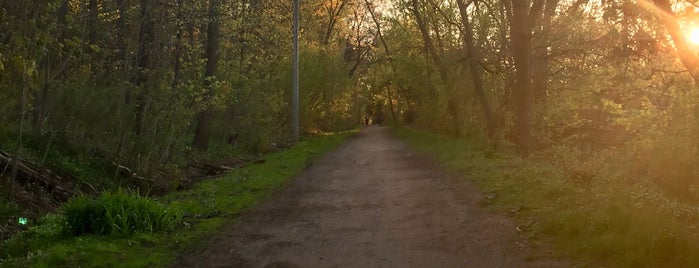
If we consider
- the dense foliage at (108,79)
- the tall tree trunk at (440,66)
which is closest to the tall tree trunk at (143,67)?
the dense foliage at (108,79)

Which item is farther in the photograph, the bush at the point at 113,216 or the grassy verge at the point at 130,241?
the bush at the point at 113,216

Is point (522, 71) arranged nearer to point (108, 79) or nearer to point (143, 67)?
point (143, 67)

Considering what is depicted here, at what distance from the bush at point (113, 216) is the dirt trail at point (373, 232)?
0.96 m

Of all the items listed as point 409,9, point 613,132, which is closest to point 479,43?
point 409,9

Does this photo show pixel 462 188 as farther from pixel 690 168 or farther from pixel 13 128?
pixel 13 128

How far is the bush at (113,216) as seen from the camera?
8.02 meters

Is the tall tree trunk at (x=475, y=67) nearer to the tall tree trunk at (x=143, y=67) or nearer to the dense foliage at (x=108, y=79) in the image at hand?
the dense foliage at (x=108, y=79)

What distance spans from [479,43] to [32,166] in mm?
17679

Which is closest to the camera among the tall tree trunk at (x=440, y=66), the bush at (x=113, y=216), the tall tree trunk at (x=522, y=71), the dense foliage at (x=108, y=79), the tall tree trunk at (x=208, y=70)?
the bush at (x=113, y=216)

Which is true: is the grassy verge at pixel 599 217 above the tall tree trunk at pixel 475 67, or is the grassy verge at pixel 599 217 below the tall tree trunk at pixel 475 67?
below

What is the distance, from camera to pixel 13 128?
1202 centimetres

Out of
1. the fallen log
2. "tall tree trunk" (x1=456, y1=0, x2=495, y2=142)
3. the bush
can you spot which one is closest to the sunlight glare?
the bush

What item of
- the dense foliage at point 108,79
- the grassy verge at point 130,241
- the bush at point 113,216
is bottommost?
the grassy verge at point 130,241

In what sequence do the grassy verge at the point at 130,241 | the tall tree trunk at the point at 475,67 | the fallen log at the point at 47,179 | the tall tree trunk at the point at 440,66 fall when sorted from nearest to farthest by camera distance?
the grassy verge at the point at 130,241 < the fallen log at the point at 47,179 < the tall tree trunk at the point at 475,67 < the tall tree trunk at the point at 440,66
